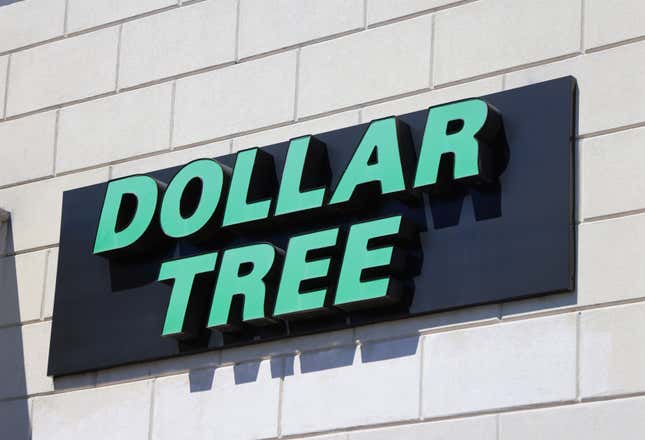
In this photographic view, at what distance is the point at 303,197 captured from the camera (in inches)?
453

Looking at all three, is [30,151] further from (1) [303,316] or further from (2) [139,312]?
(1) [303,316]

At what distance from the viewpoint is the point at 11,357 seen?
12.6 m

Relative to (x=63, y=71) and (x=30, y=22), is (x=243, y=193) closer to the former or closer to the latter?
(x=63, y=71)

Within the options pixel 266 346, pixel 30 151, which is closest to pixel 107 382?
pixel 266 346

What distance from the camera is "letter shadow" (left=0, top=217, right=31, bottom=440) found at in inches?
486

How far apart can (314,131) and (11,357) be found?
2714mm

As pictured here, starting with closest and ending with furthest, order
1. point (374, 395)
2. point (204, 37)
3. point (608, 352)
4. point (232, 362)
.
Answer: point (608, 352) < point (374, 395) < point (232, 362) < point (204, 37)

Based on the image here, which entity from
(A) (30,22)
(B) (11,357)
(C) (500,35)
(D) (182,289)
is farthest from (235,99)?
(B) (11,357)

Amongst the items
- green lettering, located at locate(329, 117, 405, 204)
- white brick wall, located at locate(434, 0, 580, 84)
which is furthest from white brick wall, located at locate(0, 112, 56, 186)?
white brick wall, located at locate(434, 0, 580, 84)

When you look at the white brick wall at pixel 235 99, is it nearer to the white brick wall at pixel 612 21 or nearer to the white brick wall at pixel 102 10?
the white brick wall at pixel 102 10

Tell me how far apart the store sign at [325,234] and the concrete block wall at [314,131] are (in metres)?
0.13

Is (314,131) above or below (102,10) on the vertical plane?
below

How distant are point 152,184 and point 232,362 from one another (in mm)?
1457

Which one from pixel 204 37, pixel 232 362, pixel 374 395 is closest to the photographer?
pixel 374 395
